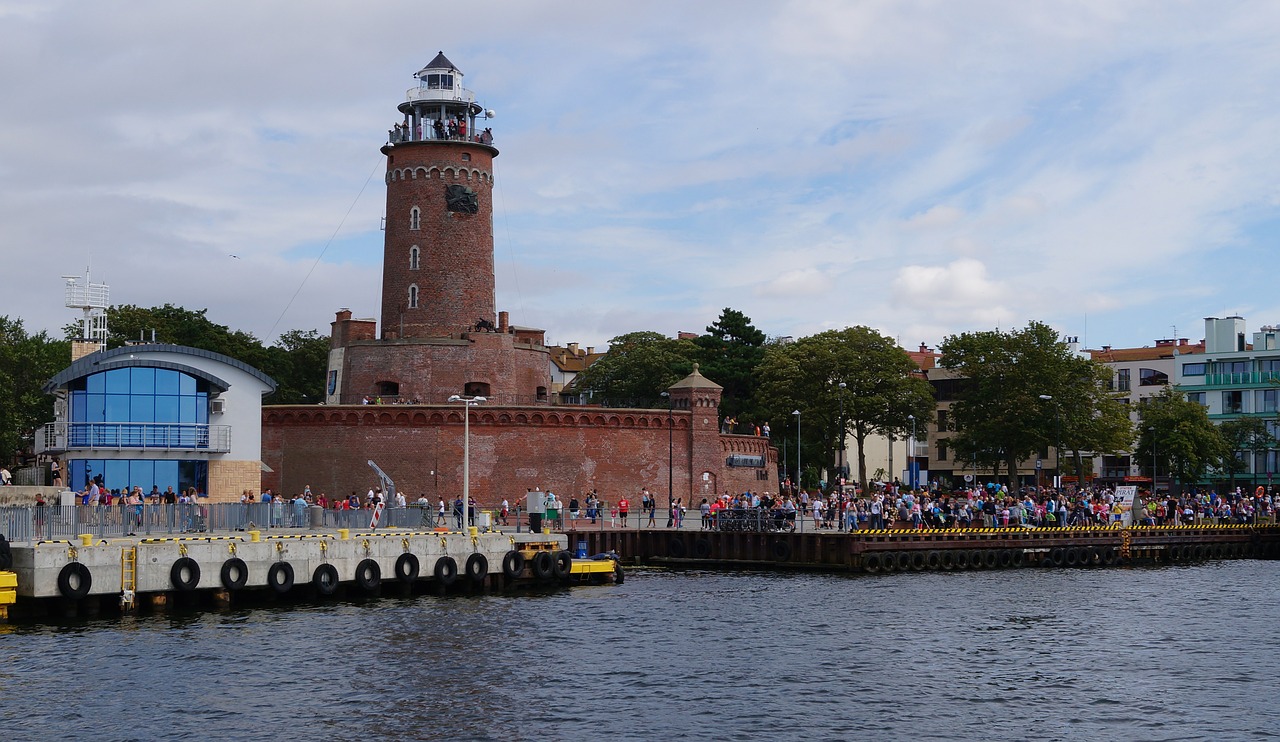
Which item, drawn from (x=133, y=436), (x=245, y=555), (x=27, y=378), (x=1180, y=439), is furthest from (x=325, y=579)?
(x=1180, y=439)

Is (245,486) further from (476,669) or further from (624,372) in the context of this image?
(624,372)

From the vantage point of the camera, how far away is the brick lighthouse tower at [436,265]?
6831 centimetres

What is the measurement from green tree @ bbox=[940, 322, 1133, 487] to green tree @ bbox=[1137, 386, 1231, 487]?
6.76 metres

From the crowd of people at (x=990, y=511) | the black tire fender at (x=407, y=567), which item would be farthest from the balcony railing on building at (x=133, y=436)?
the crowd of people at (x=990, y=511)

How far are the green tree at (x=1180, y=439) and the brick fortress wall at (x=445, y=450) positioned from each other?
40.3 m

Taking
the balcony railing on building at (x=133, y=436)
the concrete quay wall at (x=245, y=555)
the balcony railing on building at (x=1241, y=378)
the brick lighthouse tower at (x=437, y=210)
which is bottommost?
the concrete quay wall at (x=245, y=555)

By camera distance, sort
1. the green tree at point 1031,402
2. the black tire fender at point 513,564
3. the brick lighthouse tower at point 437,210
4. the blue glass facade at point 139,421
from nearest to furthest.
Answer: the black tire fender at point 513,564, the blue glass facade at point 139,421, the brick lighthouse tower at point 437,210, the green tree at point 1031,402

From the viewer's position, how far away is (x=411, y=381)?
68.4m

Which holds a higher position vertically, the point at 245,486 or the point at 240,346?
the point at 240,346

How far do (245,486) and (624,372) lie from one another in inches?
2109

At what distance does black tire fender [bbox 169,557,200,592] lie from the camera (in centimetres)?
3644

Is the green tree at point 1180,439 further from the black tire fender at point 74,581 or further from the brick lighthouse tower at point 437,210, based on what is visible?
the black tire fender at point 74,581

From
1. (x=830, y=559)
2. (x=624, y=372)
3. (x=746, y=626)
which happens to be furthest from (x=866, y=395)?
(x=746, y=626)

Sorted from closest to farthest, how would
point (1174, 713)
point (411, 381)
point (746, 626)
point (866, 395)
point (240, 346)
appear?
point (1174, 713)
point (746, 626)
point (411, 381)
point (866, 395)
point (240, 346)
